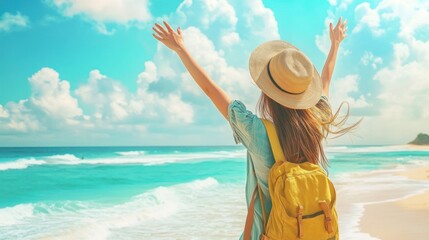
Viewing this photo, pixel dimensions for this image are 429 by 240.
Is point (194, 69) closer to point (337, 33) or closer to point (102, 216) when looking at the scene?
point (337, 33)

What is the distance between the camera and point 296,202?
173cm

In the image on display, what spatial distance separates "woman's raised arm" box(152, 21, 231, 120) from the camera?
186 centimetres

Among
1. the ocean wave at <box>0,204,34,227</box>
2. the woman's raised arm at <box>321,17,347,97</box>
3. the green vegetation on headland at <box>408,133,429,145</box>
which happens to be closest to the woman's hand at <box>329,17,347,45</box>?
the woman's raised arm at <box>321,17,347,97</box>

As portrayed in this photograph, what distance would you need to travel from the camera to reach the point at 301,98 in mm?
1812

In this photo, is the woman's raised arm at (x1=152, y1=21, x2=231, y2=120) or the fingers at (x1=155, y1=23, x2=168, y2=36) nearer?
the woman's raised arm at (x1=152, y1=21, x2=231, y2=120)

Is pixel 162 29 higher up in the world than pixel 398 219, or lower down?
higher up

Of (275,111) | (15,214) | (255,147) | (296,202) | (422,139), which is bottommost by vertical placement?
(15,214)

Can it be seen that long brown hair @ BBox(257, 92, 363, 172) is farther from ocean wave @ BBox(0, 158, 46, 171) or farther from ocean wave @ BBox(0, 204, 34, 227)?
ocean wave @ BBox(0, 158, 46, 171)

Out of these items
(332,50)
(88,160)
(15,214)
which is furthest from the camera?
(88,160)

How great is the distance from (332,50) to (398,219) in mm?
5448

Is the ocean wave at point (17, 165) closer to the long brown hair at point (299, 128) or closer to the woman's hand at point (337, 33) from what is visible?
the woman's hand at point (337, 33)

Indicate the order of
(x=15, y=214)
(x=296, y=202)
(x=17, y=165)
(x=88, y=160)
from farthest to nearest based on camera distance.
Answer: (x=88, y=160) → (x=17, y=165) → (x=15, y=214) → (x=296, y=202)

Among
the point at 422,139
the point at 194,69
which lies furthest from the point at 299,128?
the point at 422,139

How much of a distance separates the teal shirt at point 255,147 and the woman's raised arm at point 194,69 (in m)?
0.06
